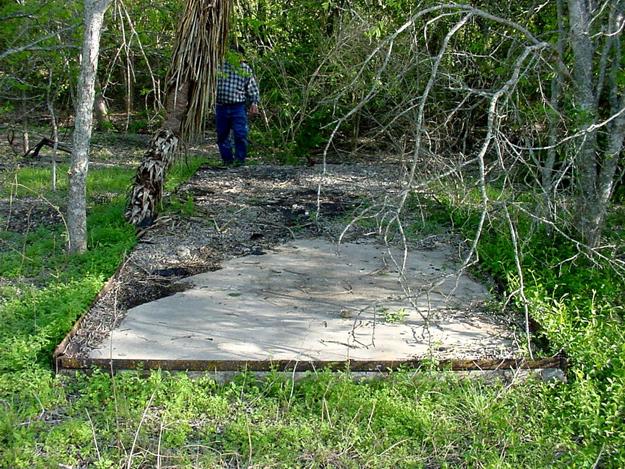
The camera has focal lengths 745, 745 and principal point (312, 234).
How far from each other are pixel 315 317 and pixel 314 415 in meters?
1.34

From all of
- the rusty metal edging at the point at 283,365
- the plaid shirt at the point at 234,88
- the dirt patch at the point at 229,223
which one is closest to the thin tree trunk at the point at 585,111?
the dirt patch at the point at 229,223

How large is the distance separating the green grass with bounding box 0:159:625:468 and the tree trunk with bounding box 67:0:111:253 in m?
1.34

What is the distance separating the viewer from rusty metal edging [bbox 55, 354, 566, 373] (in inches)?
184

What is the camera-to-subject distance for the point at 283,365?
472cm

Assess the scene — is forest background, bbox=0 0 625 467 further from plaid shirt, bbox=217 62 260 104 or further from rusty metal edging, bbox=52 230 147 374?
plaid shirt, bbox=217 62 260 104

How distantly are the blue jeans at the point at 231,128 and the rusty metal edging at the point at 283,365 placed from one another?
6526 mm

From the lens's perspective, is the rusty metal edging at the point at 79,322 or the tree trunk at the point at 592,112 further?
the tree trunk at the point at 592,112

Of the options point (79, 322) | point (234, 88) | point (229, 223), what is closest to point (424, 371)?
point (79, 322)

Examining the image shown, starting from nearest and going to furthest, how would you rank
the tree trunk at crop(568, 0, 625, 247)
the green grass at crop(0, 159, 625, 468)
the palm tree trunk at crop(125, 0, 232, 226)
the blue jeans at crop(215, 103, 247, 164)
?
the green grass at crop(0, 159, 625, 468) → the tree trunk at crop(568, 0, 625, 247) → the palm tree trunk at crop(125, 0, 232, 226) → the blue jeans at crop(215, 103, 247, 164)

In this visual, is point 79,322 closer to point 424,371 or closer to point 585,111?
point 424,371

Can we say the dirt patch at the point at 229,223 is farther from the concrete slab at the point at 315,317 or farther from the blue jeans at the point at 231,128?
the blue jeans at the point at 231,128

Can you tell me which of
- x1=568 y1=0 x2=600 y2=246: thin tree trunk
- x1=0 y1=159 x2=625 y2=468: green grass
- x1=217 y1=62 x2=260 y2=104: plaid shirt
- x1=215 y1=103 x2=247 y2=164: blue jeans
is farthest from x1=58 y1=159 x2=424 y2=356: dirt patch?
x1=568 y1=0 x2=600 y2=246: thin tree trunk

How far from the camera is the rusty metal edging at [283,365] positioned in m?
4.68

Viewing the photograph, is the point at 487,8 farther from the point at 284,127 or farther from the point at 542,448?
the point at 542,448
